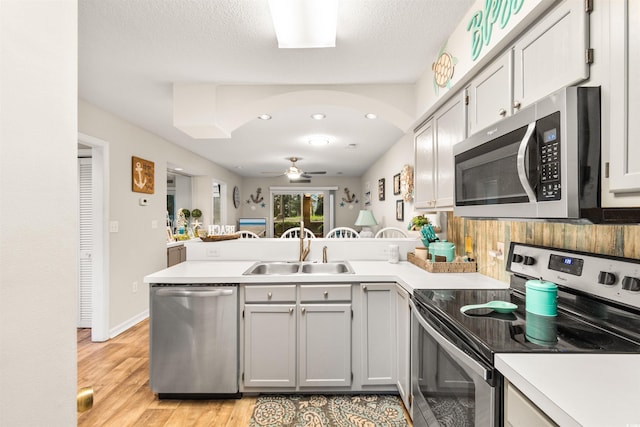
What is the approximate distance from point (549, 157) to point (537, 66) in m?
0.42

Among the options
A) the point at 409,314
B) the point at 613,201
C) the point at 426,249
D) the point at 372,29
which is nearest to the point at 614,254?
the point at 613,201

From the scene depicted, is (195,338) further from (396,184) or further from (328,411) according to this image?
(396,184)

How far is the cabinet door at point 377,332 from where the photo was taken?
219cm

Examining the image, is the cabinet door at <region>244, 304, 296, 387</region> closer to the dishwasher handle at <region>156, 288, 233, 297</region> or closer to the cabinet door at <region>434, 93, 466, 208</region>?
the dishwasher handle at <region>156, 288, 233, 297</region>

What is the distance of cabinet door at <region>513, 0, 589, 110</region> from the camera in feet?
3.32

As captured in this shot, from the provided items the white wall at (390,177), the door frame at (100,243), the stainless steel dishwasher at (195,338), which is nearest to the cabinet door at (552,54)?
the stainless steel dishwasher at (195,338)

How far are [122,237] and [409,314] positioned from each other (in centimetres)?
320

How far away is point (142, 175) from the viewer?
3.91 m

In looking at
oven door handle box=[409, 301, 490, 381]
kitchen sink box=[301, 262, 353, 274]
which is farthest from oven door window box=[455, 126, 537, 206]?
kitchen sink box=[301, 262, 353, 274]

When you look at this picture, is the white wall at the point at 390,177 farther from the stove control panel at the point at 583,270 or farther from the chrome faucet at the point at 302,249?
the stove control panel at the point at 583,270

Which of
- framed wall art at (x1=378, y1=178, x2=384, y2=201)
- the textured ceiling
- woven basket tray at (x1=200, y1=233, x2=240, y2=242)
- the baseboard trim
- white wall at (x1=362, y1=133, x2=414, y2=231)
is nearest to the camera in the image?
the textured ceiling

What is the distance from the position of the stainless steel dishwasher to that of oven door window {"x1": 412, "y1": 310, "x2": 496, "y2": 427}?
47.1 inches

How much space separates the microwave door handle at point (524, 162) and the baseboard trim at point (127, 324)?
12.8 feet

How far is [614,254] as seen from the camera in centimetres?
118
